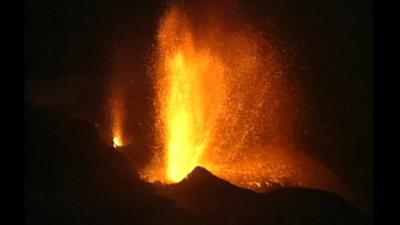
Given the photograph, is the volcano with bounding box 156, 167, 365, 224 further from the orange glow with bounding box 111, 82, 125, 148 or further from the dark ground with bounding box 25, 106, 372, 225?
the orange glow with bounding box 111, 82, 125, 148

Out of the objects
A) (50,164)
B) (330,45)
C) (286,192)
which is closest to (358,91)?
(330,45)

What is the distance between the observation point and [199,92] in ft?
14.1

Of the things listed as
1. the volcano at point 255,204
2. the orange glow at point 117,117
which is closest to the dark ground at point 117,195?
the volcano at point 255,204

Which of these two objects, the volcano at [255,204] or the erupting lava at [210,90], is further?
the erupting lava at [210,90]

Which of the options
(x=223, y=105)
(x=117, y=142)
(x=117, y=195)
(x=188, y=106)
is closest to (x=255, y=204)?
(x=223, y=105)

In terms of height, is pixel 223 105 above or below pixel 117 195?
above

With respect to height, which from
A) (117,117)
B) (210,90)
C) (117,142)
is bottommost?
(117,142)

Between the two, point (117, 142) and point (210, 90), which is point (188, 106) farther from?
point (117, 142)

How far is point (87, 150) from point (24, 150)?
483 millimetres

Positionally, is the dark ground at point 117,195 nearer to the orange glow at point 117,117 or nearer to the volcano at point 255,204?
the volcano at point 255,204

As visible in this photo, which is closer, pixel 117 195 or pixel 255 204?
pixel 255 204

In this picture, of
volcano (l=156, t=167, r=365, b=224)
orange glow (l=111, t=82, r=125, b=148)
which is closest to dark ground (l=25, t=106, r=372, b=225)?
volcano (l=156, t=167, r=365, b=224)

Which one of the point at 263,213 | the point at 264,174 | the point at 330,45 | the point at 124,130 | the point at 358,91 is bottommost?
the point at 263,213

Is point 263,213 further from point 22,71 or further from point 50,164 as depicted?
point 22,71
